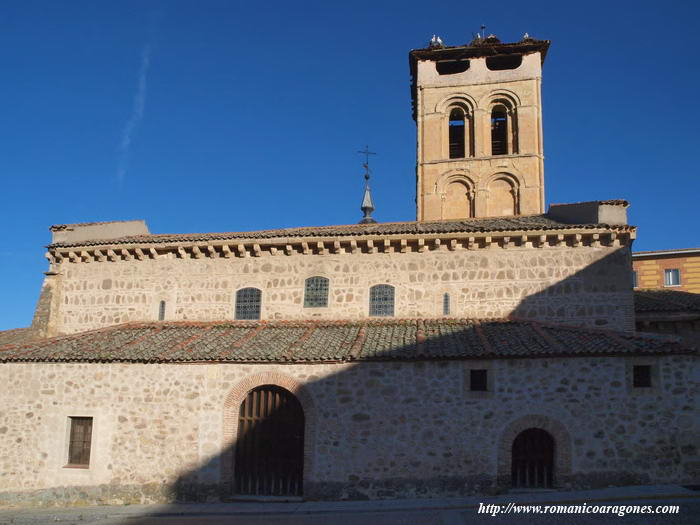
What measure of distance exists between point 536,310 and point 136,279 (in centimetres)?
1155

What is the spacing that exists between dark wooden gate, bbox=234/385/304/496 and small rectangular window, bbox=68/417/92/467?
357 centimetres

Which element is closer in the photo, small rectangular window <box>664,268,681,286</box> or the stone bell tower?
the stone bell tower

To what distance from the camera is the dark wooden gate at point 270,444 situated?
42.7 ft

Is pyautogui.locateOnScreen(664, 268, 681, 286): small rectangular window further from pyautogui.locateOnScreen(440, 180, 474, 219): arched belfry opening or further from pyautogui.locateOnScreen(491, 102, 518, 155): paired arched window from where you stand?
pyautogui.locateOnScreen(440, 180, 474, 219): arched belfry opening

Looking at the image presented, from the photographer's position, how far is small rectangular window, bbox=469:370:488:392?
12688 mm

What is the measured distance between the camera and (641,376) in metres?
12.5

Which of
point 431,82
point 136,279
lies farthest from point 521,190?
point 136,279

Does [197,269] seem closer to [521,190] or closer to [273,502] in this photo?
[273,502]

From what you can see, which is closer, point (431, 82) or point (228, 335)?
point (228, 335)

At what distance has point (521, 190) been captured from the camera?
24.1 m

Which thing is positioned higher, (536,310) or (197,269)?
(197,269)

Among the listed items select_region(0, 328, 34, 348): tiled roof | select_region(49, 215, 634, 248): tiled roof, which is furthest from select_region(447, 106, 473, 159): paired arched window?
select_region(0, 328, 34, 348): tiled roof

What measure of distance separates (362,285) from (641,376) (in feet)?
23.8

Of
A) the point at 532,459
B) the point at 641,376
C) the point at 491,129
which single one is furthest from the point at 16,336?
the point at 491,129
